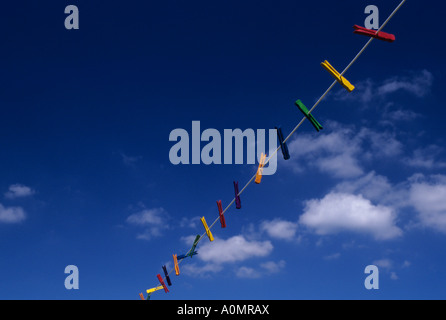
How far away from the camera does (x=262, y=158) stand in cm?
670

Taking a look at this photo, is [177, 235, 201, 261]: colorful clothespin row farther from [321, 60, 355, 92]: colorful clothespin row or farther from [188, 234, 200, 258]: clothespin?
[321, 60, 355, 92]: colorful clothespin row

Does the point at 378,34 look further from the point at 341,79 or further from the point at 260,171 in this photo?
the point at 260,171

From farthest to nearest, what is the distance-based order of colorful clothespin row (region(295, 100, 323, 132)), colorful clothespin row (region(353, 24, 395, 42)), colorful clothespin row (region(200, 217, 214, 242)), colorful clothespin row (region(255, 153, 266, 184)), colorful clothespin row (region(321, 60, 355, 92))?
1. colorful clothespin row (region(200, 217, 214, 242))
2. colorful clothespin row (region(255, 153, 266, 184))
3. colorful clothespin row (region(295, 100, 323, 132))
4. colorful clothespin row (region(321, 60, 355, 92))
5. colorful clothespin row (region(353, 24, 395, 42))

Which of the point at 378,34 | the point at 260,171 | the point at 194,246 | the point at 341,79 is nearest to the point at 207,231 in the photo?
the point at 194,246

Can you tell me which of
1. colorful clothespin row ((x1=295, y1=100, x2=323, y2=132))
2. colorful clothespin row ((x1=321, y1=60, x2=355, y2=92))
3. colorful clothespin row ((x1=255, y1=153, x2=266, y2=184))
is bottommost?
colorful clothespin row ((x1=255, y1=153, x2=266, y2=184))

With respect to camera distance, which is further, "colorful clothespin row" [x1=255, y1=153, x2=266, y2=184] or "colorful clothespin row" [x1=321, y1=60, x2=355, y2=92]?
"colorful clothespin row" [x1=255, y1=153, x2=266, y2=184]

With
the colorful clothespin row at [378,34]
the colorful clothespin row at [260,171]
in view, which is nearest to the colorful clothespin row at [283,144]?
the colorful clothespin row at [260,171]

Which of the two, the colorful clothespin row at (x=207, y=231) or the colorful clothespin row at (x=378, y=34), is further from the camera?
the colorful clothespin row at (x=207, y=231)

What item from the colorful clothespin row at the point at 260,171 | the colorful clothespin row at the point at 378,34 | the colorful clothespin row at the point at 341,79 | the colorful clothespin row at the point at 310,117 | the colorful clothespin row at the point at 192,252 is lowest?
the colorful clothespin row at the point at 192,252

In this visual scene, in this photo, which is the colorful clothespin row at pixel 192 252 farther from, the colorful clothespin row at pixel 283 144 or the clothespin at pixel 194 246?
the colorful clothespin row at pixel 283 144

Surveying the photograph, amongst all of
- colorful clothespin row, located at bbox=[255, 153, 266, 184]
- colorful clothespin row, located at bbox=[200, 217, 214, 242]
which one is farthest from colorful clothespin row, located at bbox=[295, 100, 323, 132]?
colorful clothespin row, located at bbox=[200, 217, 214, 242]
